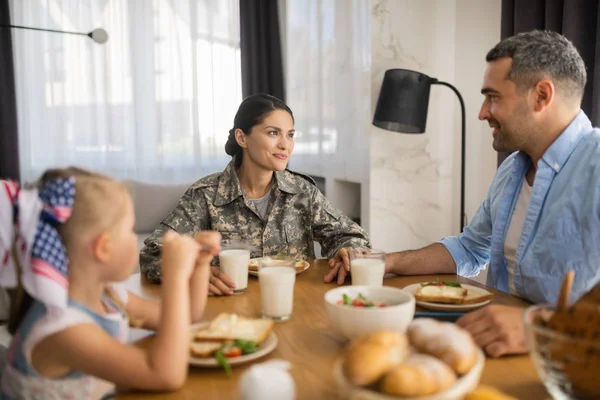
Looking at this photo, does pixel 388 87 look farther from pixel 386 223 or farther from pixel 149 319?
pixel 149 319

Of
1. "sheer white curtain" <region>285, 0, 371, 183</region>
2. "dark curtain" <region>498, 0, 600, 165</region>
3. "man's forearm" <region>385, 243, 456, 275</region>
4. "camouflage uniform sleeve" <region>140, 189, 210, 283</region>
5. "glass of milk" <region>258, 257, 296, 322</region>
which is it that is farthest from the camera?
"sheer white curtain" <region>285, 0, 371, 183</region>

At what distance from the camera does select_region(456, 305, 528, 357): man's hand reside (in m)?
1.01

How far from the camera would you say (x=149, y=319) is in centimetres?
119

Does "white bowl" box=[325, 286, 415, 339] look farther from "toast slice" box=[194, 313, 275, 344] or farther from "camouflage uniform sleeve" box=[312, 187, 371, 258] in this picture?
"camouflage uniform sleeve" box=[312, 187, 371, 258]

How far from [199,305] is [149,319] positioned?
0.37 ft

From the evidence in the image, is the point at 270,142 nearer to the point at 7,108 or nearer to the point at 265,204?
the point at 265,204

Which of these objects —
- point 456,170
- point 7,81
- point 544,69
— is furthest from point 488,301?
point 7,81

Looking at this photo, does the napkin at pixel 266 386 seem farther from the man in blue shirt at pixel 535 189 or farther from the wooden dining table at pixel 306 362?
the man in blue shirt at pixel 535 189

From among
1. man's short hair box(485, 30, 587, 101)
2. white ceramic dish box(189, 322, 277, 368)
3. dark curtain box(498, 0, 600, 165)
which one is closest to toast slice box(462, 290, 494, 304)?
white ceramic dish box(189, 322, 277, 368)

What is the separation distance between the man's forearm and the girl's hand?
866 millimetres

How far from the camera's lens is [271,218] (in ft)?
7.40

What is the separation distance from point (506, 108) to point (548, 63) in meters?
0.18

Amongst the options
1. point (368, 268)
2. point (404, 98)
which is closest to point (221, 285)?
point (368, 268)

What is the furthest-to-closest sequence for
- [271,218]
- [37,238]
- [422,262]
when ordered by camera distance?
1. [271,218]
2. [422,262]
3. [37,238]
